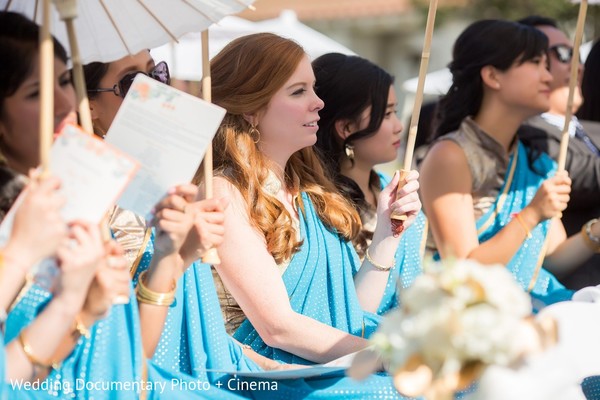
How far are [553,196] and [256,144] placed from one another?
116 cm

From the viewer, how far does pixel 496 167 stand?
3924 mm

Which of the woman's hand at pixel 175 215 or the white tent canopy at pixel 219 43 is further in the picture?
the white tent canopy at pixel 219 43

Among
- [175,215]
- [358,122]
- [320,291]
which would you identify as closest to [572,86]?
[358,122]

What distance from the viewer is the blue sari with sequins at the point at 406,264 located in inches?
129

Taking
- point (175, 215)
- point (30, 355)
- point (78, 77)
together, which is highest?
point (78, 77)

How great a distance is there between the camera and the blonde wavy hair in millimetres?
2949

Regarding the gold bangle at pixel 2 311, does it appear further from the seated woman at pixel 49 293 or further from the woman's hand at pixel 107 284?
the woman's hand at pixel 107 284

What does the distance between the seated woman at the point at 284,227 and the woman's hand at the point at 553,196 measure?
0.75m

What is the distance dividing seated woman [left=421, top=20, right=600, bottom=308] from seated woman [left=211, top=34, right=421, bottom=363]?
2.13ft

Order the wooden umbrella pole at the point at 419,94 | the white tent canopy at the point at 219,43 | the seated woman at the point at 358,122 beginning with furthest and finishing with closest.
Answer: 1. the white tent canopy at the point at 219,43
2. the seated woman at the point at 358,122
3. the wooden umbrella pole at the point at 419,94

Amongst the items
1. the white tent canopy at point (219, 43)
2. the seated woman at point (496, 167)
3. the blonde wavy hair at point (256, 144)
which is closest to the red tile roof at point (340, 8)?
the white tent canopy at point (219, 43)

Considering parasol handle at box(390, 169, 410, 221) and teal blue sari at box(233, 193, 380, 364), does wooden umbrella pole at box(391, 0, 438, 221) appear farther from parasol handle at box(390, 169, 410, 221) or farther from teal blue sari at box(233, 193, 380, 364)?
teal blue sari at box(233, 193, 380, 364)

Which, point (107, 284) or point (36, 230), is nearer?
point (36, 230)

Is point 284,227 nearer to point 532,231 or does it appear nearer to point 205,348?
point 205,348
